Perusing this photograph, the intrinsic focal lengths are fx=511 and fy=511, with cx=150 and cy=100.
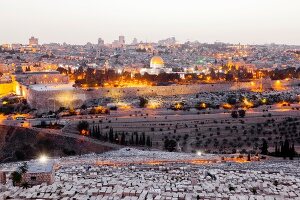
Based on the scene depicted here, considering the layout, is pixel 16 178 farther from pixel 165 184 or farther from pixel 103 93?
pixel 103 93

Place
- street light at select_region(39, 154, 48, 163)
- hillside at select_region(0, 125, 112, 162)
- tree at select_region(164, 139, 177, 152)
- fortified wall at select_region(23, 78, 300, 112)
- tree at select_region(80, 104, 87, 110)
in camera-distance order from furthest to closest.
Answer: fortified wall at select_region(23, 78, 300, 112), tree at select_region(80, 104, 87, 110), tree at select_region(164, 139, 177, 152), hillside at select_region(0, 125, 112, 162), street light at select_region(39, 154, 48, 163)

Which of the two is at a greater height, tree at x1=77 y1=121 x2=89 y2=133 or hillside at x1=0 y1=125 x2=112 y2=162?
tree at x1=77 y1=121 x2=89 y2=133

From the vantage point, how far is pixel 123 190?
15.2 metres

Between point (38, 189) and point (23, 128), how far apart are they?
1691 centimetres

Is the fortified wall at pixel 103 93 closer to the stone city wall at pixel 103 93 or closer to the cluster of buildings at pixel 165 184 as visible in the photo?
the stone city wall at pixel 103 93

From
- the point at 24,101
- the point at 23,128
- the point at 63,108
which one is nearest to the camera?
the point at 23,128

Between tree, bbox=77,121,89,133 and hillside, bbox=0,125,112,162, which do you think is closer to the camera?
hillside, bbox=0,125,112,162

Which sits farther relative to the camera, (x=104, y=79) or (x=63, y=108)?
Answer: (x=104, y=79)

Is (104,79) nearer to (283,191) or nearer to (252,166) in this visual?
(252,166)

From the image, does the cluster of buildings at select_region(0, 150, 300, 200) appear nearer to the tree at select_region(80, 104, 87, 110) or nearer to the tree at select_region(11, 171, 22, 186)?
the tree at select_region(11, 171, 22, 186)

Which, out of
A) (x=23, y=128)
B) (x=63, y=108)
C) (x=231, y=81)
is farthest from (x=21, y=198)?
(x=231, y=81)

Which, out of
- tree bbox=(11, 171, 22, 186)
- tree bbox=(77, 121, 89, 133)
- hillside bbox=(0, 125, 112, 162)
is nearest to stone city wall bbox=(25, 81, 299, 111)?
tree bbox=(77, 121, 89, 133)

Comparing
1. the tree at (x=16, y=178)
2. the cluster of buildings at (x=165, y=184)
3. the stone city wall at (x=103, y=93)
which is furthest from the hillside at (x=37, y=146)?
the tree at (x=16, y=178)

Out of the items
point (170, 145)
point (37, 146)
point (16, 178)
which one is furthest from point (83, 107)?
point (16, 178)
